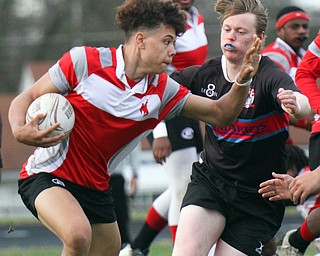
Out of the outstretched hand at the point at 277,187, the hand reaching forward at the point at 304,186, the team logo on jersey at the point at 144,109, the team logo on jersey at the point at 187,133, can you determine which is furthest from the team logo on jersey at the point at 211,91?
the team logo on jersey at the point at 187,133

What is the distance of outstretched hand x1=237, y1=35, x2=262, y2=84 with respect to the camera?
5.38 meters

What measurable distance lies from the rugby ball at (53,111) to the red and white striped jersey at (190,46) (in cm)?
267

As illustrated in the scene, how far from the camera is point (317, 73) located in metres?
6.68

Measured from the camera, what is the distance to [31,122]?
5.35 metres

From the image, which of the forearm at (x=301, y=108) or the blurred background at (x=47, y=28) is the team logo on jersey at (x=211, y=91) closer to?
the forearm at (x=301, y=108)

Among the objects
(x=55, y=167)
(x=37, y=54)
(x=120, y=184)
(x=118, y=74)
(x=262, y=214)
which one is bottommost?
(x=37, y=54)

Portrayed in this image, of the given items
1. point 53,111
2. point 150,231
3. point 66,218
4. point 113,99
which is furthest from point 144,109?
point 150,231

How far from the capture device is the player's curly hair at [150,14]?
571cm

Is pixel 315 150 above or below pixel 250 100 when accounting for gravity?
below

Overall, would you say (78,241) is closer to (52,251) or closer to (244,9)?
(244,9)

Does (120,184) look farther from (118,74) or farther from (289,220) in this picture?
(289,220)

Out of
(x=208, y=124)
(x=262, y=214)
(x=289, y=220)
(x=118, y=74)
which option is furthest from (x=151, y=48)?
(x=289, y=220)

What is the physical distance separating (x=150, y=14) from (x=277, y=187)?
1.26 metres

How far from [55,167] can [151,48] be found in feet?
2.98
